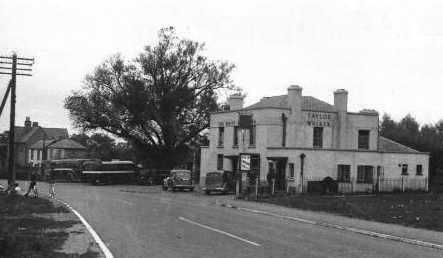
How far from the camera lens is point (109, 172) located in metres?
64.9

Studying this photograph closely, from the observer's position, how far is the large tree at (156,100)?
6925 cm

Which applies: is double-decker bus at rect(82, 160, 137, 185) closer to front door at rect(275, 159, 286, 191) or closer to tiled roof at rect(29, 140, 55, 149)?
front door at rect(275, 159, 286, 191)

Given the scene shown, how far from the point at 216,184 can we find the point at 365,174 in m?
12.9

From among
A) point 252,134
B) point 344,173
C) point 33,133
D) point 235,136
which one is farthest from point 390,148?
point 33,133

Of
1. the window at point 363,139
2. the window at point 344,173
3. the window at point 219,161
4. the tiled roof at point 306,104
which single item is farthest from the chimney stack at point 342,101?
the window at point 219,161

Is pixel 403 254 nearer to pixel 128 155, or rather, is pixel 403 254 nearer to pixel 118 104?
pixel 118 104

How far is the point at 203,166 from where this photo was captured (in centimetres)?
5775

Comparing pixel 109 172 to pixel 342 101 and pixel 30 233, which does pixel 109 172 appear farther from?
pixel 30 233

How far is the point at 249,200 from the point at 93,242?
77.0 ft

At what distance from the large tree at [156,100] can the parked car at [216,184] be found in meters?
23.1

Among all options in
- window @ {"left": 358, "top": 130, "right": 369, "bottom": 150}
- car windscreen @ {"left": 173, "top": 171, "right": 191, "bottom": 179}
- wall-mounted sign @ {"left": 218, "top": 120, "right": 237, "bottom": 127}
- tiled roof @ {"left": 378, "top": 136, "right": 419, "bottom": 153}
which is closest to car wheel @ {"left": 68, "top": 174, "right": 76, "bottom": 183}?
wall-mounted sign @ {"left": 218, "top": 120, "right": 237, "bottom": 127}

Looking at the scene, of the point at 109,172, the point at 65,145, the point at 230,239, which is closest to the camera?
the point at 230,239

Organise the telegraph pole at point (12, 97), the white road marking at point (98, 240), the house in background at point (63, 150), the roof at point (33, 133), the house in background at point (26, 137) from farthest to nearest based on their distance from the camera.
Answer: the roof at point (33, 133), the house in background at point (26, 137), the house in background at point (63, 150), the telegraph pole at point (12, 97), the white road marking at point (98, 240)

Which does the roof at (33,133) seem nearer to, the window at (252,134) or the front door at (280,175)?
the window at (252,134)
